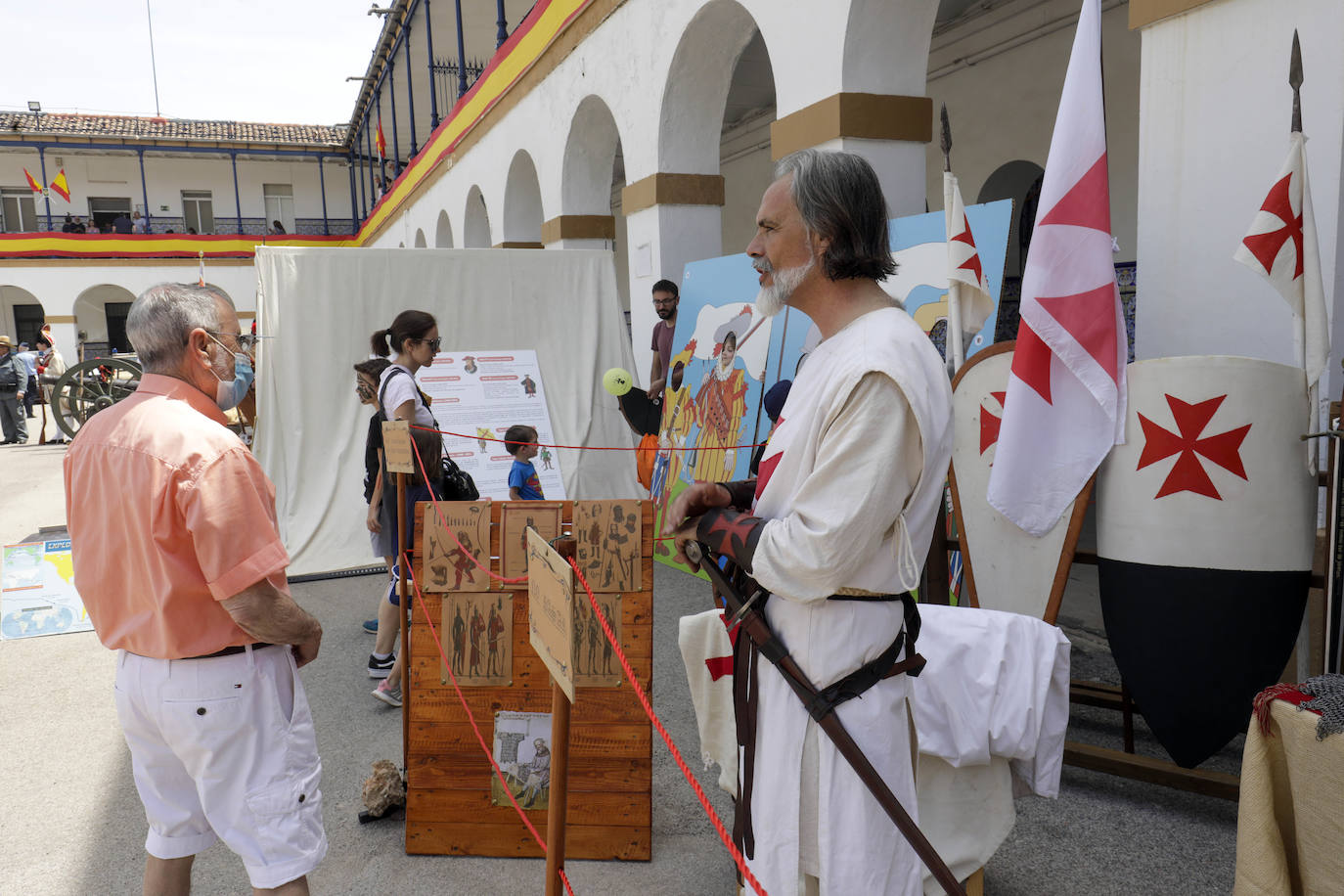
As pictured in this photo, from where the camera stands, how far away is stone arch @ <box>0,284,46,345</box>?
97.2 ft

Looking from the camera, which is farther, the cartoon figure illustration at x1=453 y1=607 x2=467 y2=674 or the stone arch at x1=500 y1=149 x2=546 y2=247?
the stone arch at x1=500 y1=149 x2=546 y2=247

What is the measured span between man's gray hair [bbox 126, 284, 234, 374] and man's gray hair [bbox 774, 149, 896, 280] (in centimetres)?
115

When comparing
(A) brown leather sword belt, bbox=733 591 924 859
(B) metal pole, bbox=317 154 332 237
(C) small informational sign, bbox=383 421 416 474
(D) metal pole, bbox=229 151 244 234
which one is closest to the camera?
(A) brown leather sword belt, bbox=733 591 924 859

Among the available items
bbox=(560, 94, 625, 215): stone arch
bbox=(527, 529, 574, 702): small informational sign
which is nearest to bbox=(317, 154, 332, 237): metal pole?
bbox=(560, 94, 625, 215): stone arch

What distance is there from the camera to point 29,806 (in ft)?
9.91

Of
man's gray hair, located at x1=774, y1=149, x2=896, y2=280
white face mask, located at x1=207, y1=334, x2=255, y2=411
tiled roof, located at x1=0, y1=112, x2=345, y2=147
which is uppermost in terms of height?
tiled roof, located at x1=0, y1=112, x2=345, y2=147

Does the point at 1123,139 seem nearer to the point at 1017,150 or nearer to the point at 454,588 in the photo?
the point at 1017,150

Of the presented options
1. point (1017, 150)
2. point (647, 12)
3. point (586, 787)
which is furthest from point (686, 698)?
point (1017, 150)

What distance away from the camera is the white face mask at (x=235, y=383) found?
1904 millimetres

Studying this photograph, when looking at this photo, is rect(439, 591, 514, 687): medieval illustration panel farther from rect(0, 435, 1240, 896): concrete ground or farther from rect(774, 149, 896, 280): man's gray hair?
rect(774, 149, 896, 280): man's gray hair

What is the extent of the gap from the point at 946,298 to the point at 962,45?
592cm

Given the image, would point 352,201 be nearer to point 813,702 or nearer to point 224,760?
point 224,760

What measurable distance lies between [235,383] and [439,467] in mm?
1842

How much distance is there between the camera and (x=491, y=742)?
2.60 metres
